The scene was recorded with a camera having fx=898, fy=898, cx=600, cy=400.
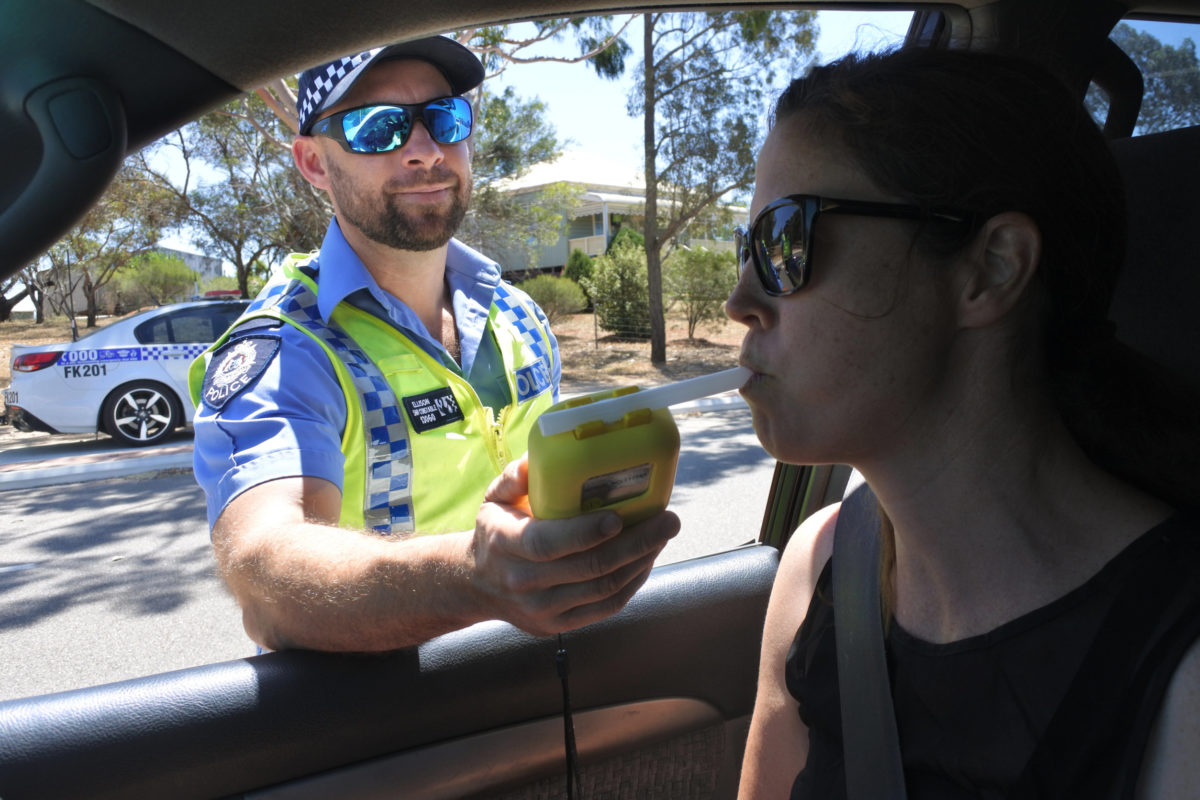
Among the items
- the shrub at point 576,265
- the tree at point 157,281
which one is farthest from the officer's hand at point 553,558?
the tree at point 157,281

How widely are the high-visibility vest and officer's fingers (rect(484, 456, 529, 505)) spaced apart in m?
0.62

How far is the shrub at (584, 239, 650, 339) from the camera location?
16.3 meters

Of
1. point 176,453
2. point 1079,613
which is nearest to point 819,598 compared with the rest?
point 1079,613

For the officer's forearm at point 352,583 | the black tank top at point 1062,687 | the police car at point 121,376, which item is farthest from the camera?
the police car at point 121,376

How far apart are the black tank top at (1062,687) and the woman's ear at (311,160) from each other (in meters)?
1.63

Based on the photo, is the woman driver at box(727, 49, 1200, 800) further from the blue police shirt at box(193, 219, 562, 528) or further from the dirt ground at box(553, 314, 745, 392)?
the dirt ground at box(553, 314, 745, 392)

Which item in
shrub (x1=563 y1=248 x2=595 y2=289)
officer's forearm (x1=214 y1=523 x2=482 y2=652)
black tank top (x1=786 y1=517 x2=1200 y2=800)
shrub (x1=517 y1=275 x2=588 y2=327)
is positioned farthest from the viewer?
shrub (x1=563 y1=248 x2=595 y2=289)

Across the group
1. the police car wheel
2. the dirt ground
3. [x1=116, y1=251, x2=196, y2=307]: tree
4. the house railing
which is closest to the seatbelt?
the dirt ground

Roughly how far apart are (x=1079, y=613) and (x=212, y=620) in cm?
379

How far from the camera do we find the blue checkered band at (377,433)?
1.78 meters

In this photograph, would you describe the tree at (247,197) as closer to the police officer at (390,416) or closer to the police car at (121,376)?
the police car at (121,376)

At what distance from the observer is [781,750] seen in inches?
57.2

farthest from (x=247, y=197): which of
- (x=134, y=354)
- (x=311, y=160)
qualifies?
(x=311, y=160)

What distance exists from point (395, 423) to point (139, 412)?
8.09 meters
